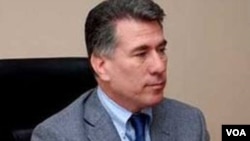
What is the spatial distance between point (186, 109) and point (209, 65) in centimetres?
102

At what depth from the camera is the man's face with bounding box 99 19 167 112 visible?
1362 millimetres

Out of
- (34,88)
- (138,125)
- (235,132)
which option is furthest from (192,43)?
(138,125)

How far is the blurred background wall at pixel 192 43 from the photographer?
2.20 metres

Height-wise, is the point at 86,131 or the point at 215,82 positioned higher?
the point at 86,131

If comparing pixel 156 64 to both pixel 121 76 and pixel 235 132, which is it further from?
pixel 235 132

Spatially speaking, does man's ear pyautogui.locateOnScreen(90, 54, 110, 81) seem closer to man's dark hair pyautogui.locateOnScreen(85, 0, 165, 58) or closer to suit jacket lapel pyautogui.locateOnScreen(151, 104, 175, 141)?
man's dark hair pyautogui.locateOnScreen(85, 0, 165, 58)

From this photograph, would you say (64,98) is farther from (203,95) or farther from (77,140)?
(203,95)

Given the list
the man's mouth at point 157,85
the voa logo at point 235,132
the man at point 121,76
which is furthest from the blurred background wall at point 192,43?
the man's mouth at point 157,85

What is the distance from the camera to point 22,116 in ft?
5.76

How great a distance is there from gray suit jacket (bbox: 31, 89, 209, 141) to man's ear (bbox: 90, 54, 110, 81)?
0.28 feet

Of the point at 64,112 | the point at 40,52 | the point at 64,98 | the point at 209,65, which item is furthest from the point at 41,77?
the point at 209,65

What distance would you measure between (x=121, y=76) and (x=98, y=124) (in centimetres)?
15

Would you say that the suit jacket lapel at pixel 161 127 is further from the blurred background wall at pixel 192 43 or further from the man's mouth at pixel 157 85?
the blurred background wall at pixel 192 43

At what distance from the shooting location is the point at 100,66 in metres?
1.43
